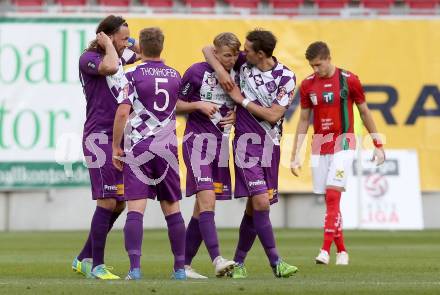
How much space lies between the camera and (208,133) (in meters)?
9.66

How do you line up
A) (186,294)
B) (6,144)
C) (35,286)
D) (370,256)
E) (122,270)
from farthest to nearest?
(6,144) → (370,256) → (122,270) → (35,286) → (186,294)

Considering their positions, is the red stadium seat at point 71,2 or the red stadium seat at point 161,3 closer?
the red stadium seat at point 71,2

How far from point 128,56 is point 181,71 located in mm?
9521

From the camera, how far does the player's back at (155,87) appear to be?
357 inches

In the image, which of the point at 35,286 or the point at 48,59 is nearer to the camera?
the point at 35,286

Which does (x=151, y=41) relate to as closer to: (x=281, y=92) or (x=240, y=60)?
(x=240, y=60)

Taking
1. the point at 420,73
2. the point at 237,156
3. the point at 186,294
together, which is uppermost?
the point at 420,73

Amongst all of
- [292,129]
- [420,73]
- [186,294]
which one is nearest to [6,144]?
[292,129]

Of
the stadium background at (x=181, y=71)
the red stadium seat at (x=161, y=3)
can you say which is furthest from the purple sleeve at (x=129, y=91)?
the red stadium seat at (x=161, y=3)

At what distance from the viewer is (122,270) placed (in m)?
10.6

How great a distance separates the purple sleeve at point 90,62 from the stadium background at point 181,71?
9.67 meters

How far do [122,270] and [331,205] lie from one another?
2311 mm

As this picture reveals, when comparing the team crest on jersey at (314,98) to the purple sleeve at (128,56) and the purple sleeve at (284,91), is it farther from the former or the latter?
the purple sleeve at (128,56)

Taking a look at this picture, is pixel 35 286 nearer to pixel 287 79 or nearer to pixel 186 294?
pixel 186 294
